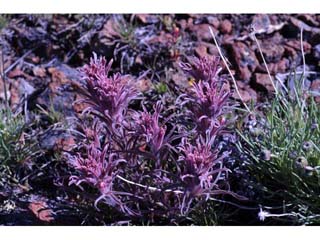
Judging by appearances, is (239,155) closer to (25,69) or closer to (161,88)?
(161,88)

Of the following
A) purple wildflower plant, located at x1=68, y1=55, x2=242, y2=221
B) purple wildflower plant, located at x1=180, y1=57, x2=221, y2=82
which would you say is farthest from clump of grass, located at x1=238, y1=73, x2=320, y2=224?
purple wildflower plant, located at x1=180, y1=57, x2=221, y2=82

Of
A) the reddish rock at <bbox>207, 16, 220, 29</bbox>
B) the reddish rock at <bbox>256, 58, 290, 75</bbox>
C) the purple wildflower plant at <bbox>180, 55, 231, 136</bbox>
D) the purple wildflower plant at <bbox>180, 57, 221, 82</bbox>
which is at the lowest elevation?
the reddish rock at <bbox>256, 58, 290, 75</bbox>

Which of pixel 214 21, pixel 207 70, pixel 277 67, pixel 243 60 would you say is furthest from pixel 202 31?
pixel 207 70

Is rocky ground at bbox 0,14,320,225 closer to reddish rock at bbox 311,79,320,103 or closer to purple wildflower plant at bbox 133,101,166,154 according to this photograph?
reddish rock at bbox 311,79,320,103

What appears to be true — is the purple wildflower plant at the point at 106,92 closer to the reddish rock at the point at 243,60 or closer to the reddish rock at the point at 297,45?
the reddish rock at the point at 243,60

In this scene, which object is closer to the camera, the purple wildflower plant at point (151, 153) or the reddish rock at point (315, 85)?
the purple wildflower plant at point (151, 153)

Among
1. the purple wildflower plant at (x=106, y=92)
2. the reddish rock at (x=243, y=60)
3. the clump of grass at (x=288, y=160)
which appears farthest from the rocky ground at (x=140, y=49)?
the purple wildflower plant at (x=106, y=92)

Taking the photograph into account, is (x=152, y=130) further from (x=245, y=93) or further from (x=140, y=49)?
(x=140, y=49)
